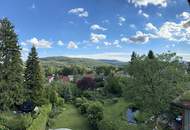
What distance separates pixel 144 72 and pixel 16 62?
20749 mm

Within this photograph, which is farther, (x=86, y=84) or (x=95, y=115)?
(x=86, y=84)

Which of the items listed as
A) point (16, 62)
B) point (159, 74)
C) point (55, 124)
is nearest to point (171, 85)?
point (159, 74)

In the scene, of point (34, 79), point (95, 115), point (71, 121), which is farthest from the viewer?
point (34, 79)

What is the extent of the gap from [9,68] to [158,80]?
21690 mm

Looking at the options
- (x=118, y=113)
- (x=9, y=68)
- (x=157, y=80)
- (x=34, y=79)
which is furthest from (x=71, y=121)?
(x=157, y=80)

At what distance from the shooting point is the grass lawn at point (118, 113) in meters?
27.1

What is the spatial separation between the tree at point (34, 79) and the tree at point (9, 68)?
3.95 metres

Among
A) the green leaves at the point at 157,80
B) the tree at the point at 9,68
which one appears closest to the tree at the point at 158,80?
the green leaves at the point at 157,80

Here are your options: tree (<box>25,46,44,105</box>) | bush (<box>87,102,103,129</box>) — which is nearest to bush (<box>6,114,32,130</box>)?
bush (<box>87,102,103,129</box>)

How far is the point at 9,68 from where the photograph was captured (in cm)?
4378

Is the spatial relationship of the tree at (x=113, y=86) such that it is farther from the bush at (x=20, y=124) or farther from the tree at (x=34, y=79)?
the bush at (x=20, y=124)

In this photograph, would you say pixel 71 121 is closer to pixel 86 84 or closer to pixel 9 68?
pixel 9 68

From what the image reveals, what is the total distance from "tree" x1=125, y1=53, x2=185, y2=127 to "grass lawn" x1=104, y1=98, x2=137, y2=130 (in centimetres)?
266

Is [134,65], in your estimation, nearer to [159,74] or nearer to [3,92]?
[159,74]
